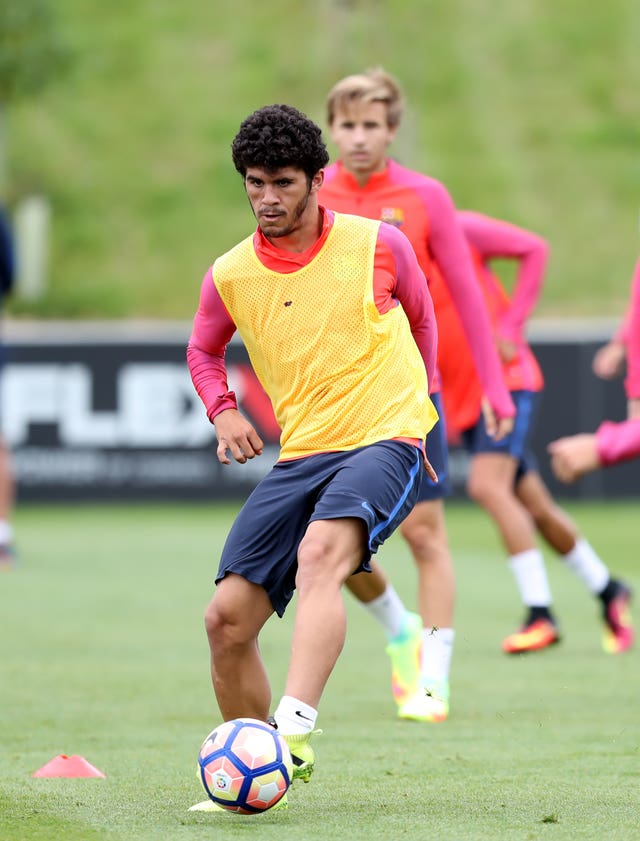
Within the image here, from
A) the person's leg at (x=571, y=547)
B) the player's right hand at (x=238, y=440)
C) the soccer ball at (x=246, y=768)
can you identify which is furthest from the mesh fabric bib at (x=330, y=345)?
the person's leg at (x=571, y=547)

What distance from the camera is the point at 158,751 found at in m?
5.94

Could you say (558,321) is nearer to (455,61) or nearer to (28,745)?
(455,61)

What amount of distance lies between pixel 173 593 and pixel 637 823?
704cm

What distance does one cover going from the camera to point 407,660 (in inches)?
280

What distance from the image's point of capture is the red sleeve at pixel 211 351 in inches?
209

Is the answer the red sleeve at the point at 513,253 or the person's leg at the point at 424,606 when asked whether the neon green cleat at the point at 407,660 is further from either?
the red sleeve at the point at 513,253

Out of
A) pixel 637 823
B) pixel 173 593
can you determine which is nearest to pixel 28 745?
pixel 637 823

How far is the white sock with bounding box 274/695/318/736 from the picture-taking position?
474 centimetres

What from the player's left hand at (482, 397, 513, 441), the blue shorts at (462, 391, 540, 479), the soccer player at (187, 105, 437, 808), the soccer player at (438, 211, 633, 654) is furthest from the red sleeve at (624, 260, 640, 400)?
the blue shorts at (462, 391, 540, 479)

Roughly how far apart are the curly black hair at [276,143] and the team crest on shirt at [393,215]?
1769 millimetres

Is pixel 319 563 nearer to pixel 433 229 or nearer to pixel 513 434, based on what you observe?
pixel 433 229

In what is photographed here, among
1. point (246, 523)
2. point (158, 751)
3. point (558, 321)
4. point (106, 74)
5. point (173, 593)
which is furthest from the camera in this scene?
point (106, 74)

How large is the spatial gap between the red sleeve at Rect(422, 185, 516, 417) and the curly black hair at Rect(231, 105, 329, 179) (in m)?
1.72

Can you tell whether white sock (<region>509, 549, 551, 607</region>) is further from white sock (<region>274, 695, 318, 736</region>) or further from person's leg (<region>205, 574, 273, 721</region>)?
white sock (<region>274, 695, 318, 736</region>)
